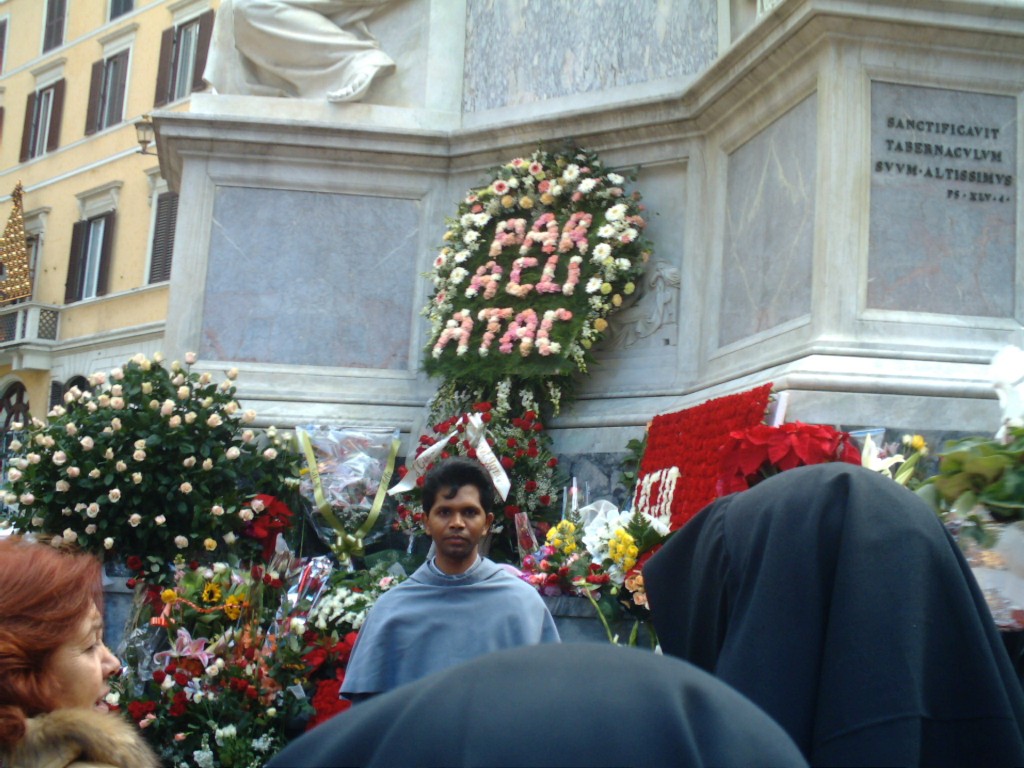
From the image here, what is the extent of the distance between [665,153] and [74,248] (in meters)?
26.3

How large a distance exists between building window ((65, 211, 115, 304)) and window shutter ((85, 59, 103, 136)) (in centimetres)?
246

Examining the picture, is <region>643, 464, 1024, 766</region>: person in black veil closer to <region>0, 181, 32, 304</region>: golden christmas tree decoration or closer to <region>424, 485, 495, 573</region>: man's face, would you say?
<region>424, 485, 495, 573</region>: man's face

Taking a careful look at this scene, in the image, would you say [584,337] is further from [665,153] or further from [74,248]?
[74,248]

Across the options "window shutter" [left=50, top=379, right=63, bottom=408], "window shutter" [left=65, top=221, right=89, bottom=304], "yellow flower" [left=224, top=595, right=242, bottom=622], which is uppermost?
"window shutter" [left=65, top=221, right=89, bottom=304]

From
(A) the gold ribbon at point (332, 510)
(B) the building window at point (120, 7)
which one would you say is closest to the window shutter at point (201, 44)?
(B) the building window at point (120, 7)

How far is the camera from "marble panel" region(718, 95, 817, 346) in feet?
22.0

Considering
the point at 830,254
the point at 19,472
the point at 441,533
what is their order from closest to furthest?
the point at 441,533 < the point at 830,254 < the point at 19,472

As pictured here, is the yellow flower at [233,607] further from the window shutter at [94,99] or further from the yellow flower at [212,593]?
the window shutter at [94,99]

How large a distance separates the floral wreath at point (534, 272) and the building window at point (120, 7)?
2599cm

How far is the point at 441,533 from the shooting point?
4.26 metres

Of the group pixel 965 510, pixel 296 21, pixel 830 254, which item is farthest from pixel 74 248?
pixel 965 510

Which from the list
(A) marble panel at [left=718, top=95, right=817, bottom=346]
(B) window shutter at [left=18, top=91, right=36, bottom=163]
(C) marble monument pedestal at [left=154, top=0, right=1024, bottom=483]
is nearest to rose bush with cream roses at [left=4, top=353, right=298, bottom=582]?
(C) marble monument pedestal at [left=154, top=0, right=1024, bottom=483]

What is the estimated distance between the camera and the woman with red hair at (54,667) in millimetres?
2105

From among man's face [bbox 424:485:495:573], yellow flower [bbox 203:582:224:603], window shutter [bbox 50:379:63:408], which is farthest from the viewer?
window shutter [bbox 50:379:63:408]
